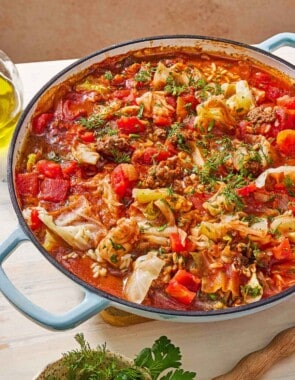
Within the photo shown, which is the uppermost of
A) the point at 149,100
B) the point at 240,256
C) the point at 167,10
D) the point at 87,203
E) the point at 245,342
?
the point at 167,10

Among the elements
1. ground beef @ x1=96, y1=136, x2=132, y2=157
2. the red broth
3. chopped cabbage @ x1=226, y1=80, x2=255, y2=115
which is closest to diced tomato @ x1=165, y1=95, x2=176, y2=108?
the red broth

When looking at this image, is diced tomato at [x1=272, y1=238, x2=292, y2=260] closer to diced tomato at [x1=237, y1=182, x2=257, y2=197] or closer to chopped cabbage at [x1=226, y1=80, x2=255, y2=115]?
diced tomato at [x1=237, y1=182, x2=257, y2=197]

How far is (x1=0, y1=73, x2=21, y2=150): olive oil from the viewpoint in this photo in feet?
10.4

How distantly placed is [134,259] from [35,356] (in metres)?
0.51

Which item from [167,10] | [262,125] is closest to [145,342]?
[262,125]

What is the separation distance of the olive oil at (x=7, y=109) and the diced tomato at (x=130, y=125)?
49 centimetres

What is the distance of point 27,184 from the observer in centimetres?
288

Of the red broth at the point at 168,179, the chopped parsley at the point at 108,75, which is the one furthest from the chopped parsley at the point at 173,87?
the chopped parsley at the point at 108,75

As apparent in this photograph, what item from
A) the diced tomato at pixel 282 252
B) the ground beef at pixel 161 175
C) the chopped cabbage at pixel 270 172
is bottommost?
the diced tomato at pixel 282 252

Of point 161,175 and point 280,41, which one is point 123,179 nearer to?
point 161,175

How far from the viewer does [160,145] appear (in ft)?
9.89

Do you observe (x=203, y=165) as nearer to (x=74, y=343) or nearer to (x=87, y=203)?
(x=87, y=203)

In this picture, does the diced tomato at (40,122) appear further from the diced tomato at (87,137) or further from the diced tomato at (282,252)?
the diced tomato at (282,252)

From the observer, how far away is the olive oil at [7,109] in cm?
318
